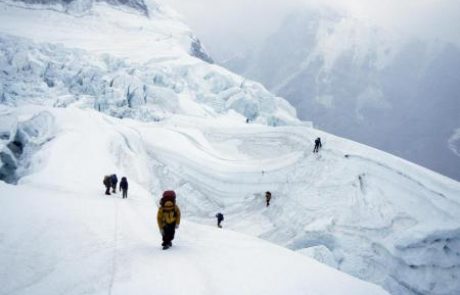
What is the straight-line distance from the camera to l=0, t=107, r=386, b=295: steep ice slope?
8.02 meters

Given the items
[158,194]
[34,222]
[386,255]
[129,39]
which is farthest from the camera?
[129,39]

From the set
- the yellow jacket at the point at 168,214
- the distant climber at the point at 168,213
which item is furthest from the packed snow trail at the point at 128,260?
the yellow jacket at the point at 168,214

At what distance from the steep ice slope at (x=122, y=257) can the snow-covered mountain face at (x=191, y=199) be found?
47 mm

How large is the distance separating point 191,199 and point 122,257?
27279mm

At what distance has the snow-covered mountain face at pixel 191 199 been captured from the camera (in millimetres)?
9172

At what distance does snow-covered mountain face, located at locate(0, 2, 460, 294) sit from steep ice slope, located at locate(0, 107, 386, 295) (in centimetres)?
5

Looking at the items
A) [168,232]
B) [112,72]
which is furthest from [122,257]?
[112,72]

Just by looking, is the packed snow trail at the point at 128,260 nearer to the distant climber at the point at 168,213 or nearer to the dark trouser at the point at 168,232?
the dark trouser at the point at 168,232

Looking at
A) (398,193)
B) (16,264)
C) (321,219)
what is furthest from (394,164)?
(16,264)

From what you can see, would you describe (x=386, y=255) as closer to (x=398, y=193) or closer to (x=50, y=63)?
(x=398, y=193)

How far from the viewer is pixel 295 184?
33.3 metres

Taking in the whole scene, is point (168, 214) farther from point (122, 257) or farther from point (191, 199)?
point (191, 199)

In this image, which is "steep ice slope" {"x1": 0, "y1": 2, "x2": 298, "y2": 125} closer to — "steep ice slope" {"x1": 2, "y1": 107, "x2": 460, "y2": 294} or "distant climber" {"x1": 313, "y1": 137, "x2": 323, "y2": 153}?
"steep ice slope" {"x1": 2, "y1": 107, "x2": 460, "y2": 294}

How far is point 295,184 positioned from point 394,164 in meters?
7.61
